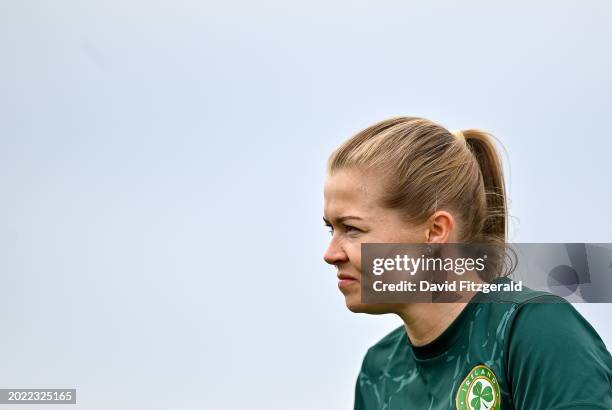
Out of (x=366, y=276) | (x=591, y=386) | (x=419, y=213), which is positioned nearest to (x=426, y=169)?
(x=419, y=213)

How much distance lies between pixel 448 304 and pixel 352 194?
1.88 feet

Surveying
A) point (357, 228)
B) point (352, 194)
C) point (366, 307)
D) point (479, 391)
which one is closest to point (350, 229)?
point (357, 228)

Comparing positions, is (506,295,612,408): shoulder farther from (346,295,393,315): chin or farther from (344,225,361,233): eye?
(344,225,361,233): eye

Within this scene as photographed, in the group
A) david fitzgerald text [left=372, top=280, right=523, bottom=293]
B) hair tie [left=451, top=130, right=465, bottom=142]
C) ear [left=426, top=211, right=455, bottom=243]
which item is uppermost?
A: hair tie [left=451, top=130, right=465, bottom=142]

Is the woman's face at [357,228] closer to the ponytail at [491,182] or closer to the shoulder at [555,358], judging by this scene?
the ponytail at [491,182]

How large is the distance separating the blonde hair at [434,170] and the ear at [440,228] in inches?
1.3

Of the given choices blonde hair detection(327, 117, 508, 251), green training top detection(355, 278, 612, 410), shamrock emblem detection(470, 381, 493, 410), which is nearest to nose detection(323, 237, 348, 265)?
blonde hair detection(327, 117, 508, 251)

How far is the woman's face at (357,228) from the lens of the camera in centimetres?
386

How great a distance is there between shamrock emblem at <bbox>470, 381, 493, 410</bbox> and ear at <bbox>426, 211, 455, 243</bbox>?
59cm

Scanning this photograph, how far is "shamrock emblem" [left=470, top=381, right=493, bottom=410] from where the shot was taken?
3553mm

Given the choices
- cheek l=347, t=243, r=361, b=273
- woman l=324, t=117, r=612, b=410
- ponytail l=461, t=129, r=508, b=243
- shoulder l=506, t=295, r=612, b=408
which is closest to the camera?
shoulder l=506, t=295, r=612, b=408

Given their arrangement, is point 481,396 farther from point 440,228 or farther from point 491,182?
point 491,182

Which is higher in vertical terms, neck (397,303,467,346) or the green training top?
neck (397,303,467,346)

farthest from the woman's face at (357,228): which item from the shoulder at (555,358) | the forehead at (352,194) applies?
the shoulder at (555,358)
